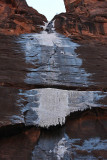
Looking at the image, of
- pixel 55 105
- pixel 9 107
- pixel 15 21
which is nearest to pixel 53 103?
pixel 55 105

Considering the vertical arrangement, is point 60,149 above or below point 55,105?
below

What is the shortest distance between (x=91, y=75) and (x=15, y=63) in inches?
106

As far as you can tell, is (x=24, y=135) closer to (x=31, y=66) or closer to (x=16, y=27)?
(x=31, y=66)

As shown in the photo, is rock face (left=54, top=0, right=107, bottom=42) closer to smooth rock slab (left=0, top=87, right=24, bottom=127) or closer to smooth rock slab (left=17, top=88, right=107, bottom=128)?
smooth rock slab (left=17, top=88, right=107, bottom=128)

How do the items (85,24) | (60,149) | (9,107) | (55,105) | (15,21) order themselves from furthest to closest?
(85,24) → (15,21) → (55,105) → (9,107) → (60,149)

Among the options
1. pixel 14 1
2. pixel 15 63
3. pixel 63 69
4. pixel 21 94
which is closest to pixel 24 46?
pixel 15 63

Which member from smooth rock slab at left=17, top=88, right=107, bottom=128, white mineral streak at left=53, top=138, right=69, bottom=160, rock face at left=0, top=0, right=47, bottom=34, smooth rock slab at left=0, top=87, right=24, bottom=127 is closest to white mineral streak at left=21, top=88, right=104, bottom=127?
smooth rock slab at left=17, top=88, right=107, bottom=128

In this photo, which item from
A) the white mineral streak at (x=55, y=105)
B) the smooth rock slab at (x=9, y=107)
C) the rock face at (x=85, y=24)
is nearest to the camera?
the smooth rock slab at (x=9, y=107)

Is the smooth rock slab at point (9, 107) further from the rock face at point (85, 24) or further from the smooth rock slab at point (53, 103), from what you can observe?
the rock face at point (85, 24)

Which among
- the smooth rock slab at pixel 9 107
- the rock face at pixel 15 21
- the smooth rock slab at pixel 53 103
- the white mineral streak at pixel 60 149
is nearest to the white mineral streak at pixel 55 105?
the smooth rock slab at pixel 53 103

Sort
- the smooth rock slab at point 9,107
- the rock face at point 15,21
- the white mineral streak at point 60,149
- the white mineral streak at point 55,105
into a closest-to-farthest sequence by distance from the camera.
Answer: the white mineral streak at point 60,149, the smooth rock slab at point 9,107, the white mineral streak at point 55,105, the rock face at point 15,21

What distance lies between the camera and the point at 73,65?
771cm

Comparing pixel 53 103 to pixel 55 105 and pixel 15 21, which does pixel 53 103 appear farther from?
pixel 15 21

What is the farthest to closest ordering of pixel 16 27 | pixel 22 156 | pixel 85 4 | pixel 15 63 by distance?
pixel 85 4 → pixel 16 27 → pixel 15 63 → pixel 22 156
